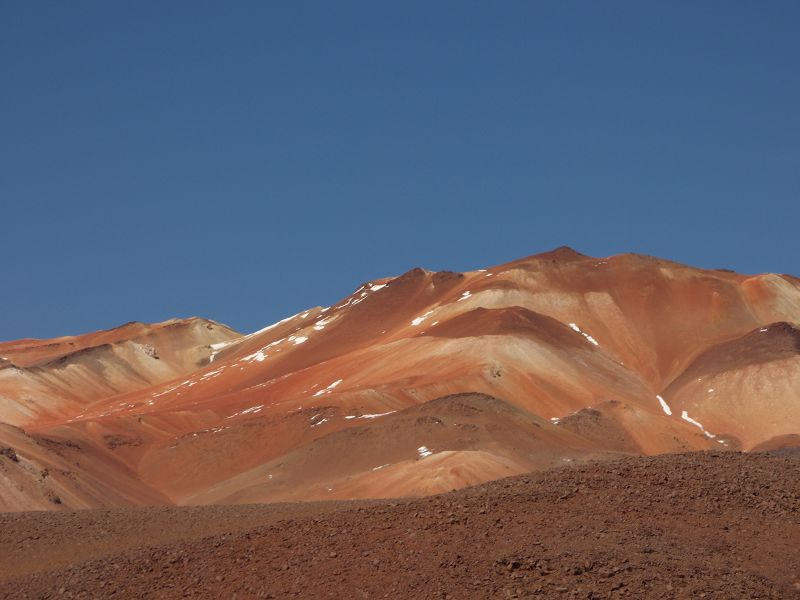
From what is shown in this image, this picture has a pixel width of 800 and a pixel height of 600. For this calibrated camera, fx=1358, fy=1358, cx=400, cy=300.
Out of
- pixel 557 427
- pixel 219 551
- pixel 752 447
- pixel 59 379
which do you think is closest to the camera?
pixel 219 551

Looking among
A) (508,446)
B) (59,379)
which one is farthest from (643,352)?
(59,379)

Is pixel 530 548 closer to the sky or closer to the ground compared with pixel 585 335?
closer to the ground

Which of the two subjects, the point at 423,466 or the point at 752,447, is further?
the point at 752,447

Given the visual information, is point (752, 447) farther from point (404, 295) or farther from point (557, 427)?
point (404, 295)

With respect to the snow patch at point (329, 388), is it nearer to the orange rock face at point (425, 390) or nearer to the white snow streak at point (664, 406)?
the orange rock face at point (425, 390)

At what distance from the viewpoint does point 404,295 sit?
150125 millimetres

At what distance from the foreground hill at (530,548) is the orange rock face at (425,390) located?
35.0 m

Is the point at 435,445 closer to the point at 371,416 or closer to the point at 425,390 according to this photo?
the point at 371,416

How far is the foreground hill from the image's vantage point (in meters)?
23.4

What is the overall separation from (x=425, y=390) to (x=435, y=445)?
19164 mm

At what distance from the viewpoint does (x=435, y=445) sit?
261ft

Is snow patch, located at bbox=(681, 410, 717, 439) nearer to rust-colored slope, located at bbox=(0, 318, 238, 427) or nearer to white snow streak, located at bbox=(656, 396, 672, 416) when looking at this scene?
white snow streak, located at bbox=(656, 396, 672, 416)

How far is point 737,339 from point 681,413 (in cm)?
1478

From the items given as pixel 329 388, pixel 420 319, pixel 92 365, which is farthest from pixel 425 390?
pixel 92 365
